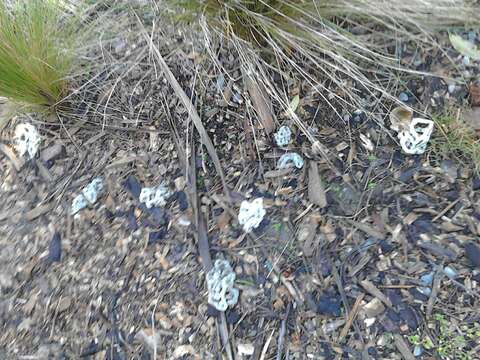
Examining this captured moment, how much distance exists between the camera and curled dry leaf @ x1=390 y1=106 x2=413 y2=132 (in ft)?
4.03

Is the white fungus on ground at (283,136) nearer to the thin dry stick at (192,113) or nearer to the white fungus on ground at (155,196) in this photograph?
the thin dry stick at (192,113)

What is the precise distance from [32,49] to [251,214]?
63 centimetres

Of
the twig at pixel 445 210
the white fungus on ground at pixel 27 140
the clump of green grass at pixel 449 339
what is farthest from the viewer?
the white fungus on ground at pixel 27 140

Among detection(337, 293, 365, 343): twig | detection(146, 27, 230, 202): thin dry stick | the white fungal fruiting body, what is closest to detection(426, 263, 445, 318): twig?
detection(337, 293, 365, 343): twig

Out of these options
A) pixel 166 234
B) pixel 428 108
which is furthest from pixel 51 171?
pixel 428 108

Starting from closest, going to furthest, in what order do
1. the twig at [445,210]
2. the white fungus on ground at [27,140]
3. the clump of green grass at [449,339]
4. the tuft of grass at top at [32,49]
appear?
the clump of green grass at [449,339] → the twig at [445,210] → the tuft of grass at top at [32,49] → the white fungus on ground at [27,140]

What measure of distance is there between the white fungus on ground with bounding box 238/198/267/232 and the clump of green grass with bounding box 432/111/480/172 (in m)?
0.39

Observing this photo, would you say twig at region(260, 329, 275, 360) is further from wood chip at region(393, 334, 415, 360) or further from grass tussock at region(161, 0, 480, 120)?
grass tussock at region(161, 0, 480, 120)

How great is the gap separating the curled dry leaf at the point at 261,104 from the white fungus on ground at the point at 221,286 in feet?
1.08

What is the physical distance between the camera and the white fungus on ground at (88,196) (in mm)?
1347

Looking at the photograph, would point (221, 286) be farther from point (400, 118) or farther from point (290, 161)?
point (400, 118)

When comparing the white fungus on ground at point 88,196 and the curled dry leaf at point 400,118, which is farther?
the white fungus on ground at point 88,196

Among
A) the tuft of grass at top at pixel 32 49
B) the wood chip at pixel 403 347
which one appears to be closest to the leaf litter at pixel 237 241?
the wood chip at pixel 403 347

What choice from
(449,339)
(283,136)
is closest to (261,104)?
(283,136)
